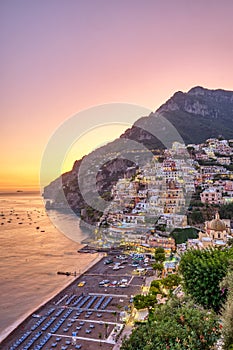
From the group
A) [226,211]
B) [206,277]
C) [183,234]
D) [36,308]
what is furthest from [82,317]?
[226,211]

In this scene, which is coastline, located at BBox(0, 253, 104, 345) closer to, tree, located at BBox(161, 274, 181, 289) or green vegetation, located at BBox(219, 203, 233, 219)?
tree, located at BBox(161, 274, 181, 289)

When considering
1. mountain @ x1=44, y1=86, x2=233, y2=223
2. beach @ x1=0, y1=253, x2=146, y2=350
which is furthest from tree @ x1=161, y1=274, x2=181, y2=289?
mountain @ x1=44, y1=86, x2=233, y2=223

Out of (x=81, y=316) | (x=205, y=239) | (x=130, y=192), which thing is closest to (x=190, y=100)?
(x=130, y=192)

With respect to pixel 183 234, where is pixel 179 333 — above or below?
above

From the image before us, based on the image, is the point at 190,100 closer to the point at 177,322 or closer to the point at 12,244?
the point at 12,244

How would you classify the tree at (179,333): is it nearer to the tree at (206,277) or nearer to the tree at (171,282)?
the tree at (206,277)

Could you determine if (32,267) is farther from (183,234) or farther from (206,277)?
(206,277)
